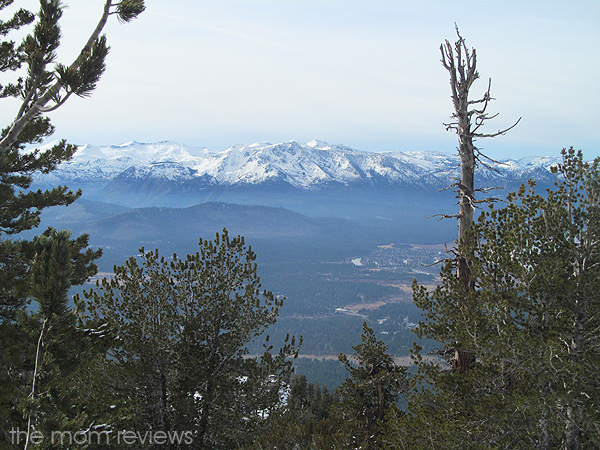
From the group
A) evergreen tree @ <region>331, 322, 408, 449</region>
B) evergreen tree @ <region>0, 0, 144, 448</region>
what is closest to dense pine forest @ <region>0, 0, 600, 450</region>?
evergreen tree @ <region>0, 0, 144, 448</region>

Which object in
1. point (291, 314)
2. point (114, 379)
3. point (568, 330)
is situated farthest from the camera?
point (291, 314)

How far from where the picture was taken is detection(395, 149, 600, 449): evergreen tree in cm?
753

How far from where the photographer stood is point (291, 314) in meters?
174

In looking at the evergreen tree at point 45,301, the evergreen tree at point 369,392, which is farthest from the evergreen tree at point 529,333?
the evergreen tree at point 45,301

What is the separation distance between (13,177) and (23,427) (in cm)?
1189

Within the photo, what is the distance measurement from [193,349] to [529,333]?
791 cm

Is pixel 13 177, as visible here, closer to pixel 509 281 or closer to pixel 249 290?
pixel 249 290

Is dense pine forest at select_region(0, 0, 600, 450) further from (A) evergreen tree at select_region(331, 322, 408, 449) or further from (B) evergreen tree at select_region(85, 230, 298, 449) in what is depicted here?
(A) evergreen tree at select_region(331, 322, 408, 449)

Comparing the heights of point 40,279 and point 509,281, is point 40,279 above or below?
above

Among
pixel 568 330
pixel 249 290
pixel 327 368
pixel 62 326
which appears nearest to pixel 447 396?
pixel 568 330

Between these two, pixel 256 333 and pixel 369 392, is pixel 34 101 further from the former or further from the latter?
pixel 369 392

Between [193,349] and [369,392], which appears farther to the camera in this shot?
[369,392]

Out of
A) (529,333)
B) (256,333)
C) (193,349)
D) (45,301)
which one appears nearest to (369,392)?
(256,333)

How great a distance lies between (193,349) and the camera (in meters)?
10.4
